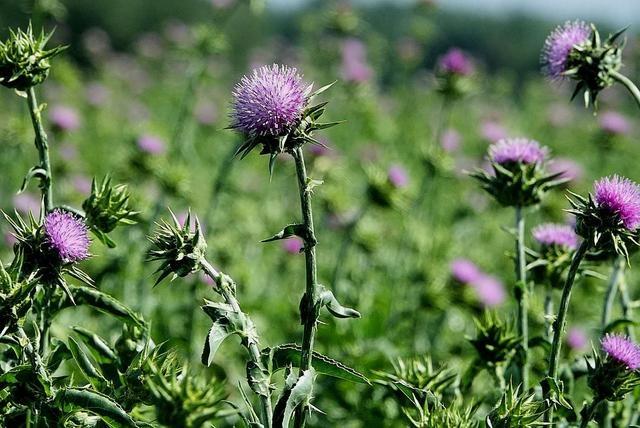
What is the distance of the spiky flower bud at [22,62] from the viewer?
2566 millimetres

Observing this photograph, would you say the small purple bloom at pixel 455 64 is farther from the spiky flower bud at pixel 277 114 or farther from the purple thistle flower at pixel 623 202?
the spiky flower bud at pixel 277 114

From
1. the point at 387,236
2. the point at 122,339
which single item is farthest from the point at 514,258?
the point at 387,236

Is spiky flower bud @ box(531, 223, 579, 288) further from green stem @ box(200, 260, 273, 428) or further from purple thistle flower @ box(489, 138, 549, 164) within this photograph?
green stem @ box(200, 260, 273, 428)

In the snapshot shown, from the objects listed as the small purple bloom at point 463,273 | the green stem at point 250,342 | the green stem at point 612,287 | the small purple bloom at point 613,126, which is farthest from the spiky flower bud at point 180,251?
the small purple bloom at point 613,126

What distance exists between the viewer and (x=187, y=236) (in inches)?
90.4

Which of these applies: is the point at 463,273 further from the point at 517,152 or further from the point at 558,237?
the point at 517,152

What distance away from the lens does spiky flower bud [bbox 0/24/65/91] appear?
8.42 ft

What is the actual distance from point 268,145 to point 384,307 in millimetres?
3887

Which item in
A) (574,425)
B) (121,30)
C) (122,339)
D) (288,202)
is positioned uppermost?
(121,30)

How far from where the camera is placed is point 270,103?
2.21 meters

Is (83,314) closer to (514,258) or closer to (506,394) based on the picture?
(514,258)

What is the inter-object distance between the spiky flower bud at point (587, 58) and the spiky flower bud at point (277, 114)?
1.24 metres

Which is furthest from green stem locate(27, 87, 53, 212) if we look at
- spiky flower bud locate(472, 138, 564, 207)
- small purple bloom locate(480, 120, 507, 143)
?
small purple bloom locate(480, 120, 507, 143)

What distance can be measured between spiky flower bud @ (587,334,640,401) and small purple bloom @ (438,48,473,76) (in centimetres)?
447
